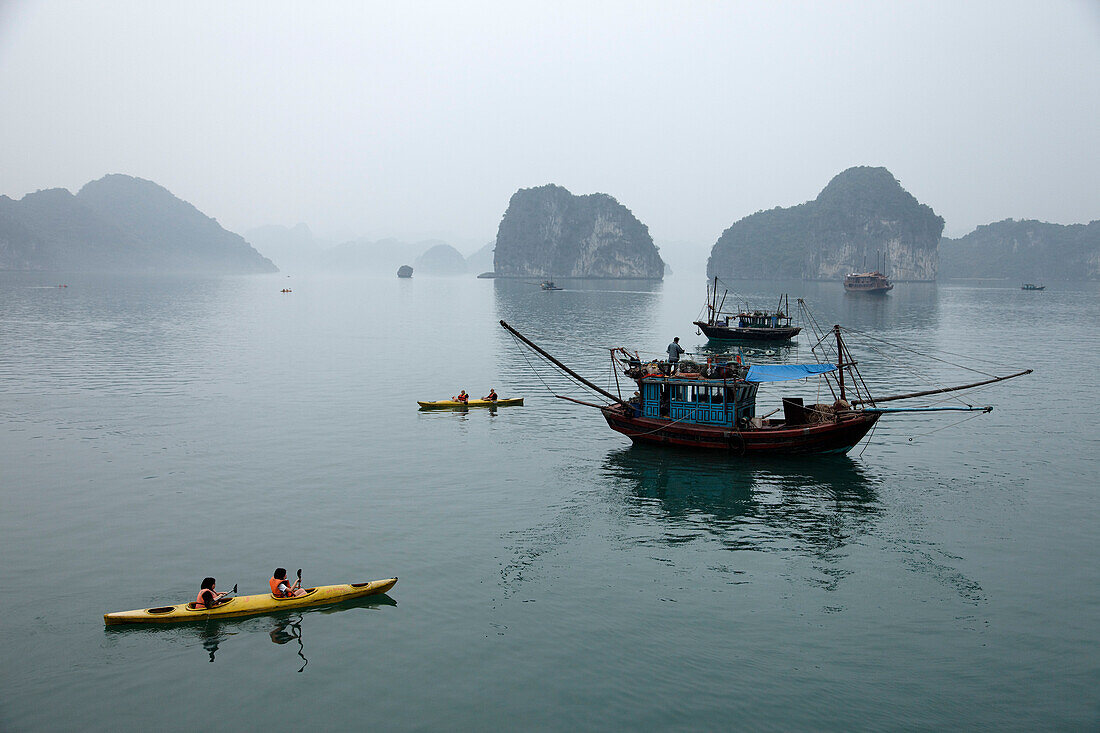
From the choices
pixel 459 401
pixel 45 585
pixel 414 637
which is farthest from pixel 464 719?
pixel 459 401

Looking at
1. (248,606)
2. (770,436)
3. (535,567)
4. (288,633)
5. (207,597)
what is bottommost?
(288,633)

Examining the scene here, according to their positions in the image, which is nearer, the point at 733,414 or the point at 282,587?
the point at 282,587

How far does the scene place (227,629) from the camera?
813 inches

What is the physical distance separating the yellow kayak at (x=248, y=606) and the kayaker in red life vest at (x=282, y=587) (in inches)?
5.2

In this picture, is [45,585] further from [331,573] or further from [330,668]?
[330,668]

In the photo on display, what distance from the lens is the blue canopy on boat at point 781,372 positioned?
37562mm

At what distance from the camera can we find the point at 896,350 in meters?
81.2

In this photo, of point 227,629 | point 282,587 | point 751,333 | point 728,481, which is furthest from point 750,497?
point 751,333

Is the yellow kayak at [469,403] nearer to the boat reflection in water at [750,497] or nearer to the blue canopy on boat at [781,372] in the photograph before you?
the boat reflection in water at [750,497]

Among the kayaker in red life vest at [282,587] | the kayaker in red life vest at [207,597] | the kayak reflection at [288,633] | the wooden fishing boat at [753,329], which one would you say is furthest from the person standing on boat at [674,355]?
the wooden fishing boat at [753,329]

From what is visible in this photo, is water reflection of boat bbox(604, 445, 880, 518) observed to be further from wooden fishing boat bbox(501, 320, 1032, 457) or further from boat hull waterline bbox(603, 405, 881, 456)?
Result: wooden fishing boat bbox(501, 320, 1032, 457)

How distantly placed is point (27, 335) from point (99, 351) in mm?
19941


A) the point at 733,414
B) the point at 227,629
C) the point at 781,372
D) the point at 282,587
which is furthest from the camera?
the point at 781,372

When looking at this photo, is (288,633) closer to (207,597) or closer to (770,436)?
(207,597)
